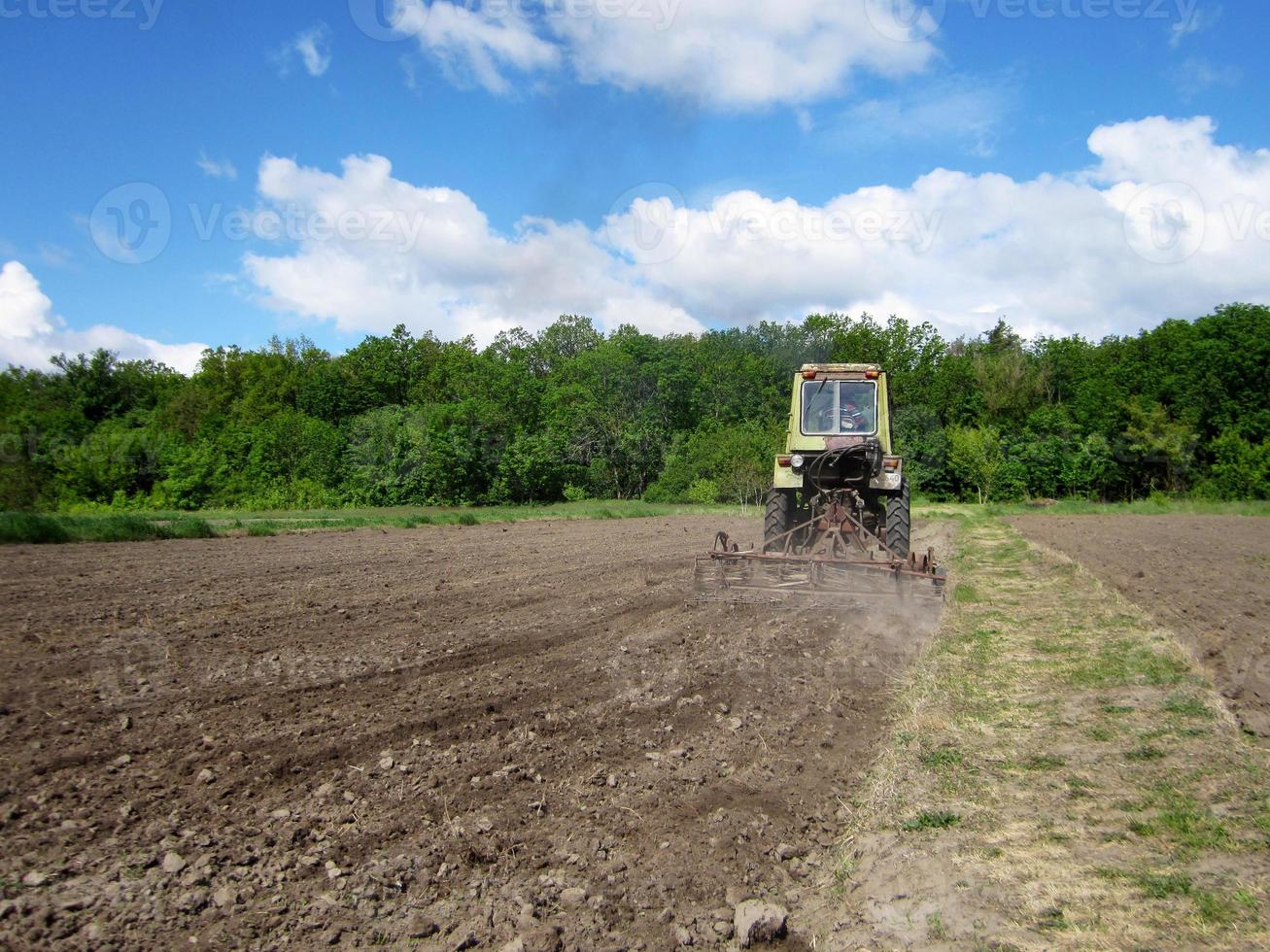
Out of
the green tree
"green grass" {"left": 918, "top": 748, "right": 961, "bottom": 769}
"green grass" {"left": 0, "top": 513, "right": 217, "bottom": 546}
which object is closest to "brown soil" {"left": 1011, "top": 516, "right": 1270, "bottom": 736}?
"green grass" {"left": 918, "top": 748, "right": 961, "bottom": 769}

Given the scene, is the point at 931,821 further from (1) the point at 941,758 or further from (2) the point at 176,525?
(2) the point at 176,525

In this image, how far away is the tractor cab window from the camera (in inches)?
460

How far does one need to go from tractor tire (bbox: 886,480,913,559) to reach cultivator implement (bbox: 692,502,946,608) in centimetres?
17

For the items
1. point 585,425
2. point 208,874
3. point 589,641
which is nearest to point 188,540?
point 589,641

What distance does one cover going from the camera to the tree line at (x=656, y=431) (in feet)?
143

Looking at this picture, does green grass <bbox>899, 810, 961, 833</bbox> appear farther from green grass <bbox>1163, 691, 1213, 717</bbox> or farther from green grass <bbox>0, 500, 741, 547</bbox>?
green grass <bbox>0, 500, 741, 547</bbox>

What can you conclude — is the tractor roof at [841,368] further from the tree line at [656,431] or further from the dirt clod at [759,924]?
the tree line at [656,431]

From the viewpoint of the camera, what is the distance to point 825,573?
386 inches

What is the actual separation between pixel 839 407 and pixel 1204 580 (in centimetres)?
635

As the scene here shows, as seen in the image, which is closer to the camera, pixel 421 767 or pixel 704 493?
pixel 421 767

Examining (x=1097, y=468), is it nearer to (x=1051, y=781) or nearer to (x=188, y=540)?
(x=188, y=540)

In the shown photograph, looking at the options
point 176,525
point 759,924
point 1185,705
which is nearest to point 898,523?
point 1185,705

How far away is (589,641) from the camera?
26.3 ft

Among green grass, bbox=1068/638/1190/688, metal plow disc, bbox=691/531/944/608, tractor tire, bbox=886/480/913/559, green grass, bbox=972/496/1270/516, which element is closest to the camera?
green grass, bbox=1068/638/1190/688
